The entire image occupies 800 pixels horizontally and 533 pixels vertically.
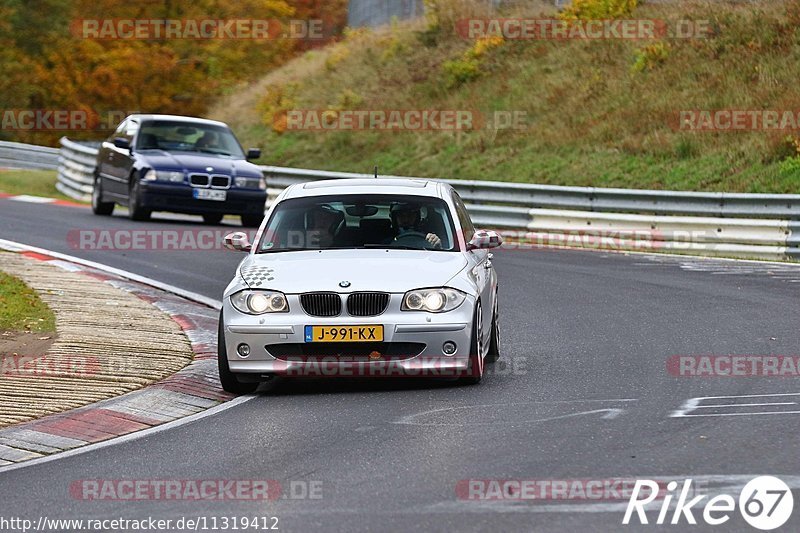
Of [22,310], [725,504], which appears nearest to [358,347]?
[725,504]

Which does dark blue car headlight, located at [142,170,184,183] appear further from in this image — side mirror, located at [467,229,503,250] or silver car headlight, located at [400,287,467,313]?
silver car headlight, located at [400,287,467,313]

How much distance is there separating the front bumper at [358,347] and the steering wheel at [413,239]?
3.44 ft

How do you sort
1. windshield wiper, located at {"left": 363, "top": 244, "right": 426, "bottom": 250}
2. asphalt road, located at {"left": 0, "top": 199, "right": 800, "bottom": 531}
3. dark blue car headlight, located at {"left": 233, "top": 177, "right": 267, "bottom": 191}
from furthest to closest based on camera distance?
1. dark blue car headlight, located at {"left": 233, "top": 177, "right": 267, "bottom": 191}
2. windshield wiper, located at {"left": 363, "top": 244, "right": 426, "bottom": 250}
3. asphalt road, located at {"left": 0, "top": 199, "right": 800, "bottom": 531}

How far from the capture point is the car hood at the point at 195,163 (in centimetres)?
2375

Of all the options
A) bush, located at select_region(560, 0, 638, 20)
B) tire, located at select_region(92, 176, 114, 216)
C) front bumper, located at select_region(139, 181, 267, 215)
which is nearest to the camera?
front bumper, located at select_region(139, 181, 267, 215)

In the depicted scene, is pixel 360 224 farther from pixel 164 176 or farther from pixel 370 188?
pixel 164 176

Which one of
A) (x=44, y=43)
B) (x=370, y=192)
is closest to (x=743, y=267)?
(x=370, y=192)

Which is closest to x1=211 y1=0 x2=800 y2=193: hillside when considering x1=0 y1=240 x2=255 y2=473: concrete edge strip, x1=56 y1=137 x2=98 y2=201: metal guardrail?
x1=56 y1=137 x2=98 y2=201: metal guardrail

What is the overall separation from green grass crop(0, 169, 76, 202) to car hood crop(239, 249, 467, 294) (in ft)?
71.5

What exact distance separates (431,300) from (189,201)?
13828 millimetres

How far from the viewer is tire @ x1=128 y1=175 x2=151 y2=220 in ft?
78.3

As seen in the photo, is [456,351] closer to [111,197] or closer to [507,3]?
[111,197]

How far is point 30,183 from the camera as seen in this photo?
1367 inches

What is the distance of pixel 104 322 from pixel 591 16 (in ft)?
79.3
